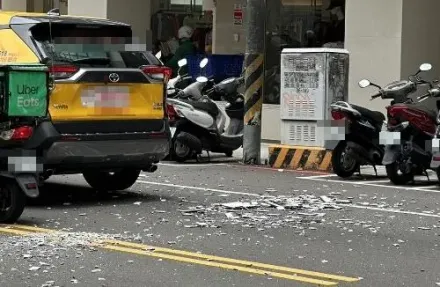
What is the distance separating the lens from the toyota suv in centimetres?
961

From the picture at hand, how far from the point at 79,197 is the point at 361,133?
14.0ft

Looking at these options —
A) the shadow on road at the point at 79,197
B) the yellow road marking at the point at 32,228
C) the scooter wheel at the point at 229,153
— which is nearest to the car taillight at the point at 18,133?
the yellow road marking at the point at 32,228

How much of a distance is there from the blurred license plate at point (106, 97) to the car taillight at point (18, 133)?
28.6 inches

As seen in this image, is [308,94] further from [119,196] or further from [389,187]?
[119,196]

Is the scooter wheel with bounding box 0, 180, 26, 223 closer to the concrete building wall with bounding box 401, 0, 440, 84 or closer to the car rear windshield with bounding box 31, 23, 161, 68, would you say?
the car rear windshield with bounding box 31, 23, 161, 68

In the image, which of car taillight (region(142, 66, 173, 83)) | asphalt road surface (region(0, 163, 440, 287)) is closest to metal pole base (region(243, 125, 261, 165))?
asphalt road surface (region(0, 163, 440, 287))

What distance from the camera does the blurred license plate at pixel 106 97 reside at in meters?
Result: 9.77

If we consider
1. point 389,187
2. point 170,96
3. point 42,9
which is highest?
point 42,9

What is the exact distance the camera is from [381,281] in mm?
6863

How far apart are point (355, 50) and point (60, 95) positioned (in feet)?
24.1

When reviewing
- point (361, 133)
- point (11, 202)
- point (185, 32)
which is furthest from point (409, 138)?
point (185, 32)

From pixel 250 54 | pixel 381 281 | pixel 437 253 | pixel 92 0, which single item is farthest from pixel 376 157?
pixel 92 0

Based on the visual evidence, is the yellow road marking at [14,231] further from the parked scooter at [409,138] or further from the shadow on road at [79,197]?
the parked scooter at [409,138]

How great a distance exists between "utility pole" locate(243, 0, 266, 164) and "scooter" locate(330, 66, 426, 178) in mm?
2056
